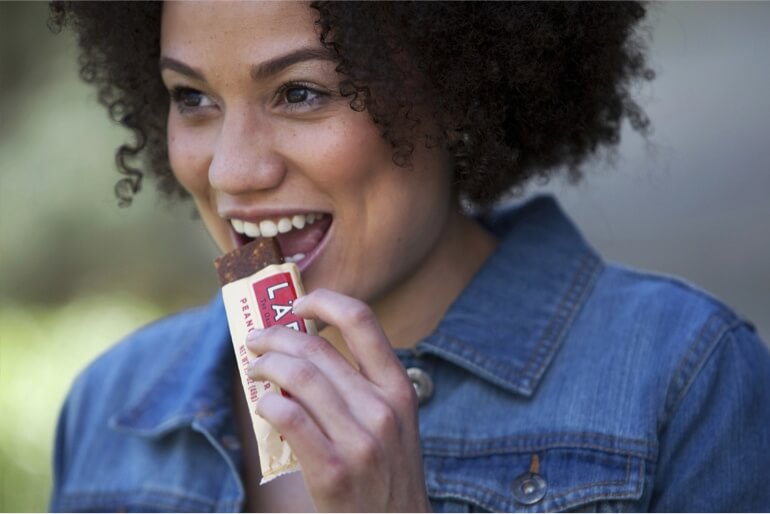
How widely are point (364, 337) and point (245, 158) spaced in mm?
430

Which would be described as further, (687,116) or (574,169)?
(687,116)

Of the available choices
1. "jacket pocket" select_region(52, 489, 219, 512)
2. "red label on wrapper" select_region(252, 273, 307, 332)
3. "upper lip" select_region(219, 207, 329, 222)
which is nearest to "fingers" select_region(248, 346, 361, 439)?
"red label on wrapper" select_region(252, 273, 307, 332)

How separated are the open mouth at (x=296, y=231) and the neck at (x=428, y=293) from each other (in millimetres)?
243

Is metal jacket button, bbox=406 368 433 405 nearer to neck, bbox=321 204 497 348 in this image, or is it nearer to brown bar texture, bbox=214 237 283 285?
neck, bbox=321 204 497 348

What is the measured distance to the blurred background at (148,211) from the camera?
4.16 meters

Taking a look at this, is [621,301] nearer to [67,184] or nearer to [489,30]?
[489,30]

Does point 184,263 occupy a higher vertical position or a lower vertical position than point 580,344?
higher

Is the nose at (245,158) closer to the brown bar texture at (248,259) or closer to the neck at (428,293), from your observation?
the brown bar texture at (248,259)

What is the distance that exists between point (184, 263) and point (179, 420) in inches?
115

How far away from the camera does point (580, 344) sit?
1955 millimetres

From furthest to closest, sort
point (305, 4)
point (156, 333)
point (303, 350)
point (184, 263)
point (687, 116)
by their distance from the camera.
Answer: point (184, 263)
point (687, 116)
point (156, 333)
point (305, 4)
point (303, 350)

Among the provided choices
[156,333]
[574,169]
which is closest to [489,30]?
[574,169]

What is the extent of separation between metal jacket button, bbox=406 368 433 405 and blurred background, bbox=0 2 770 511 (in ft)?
7.02

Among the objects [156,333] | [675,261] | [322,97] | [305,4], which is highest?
[305,4]
